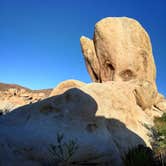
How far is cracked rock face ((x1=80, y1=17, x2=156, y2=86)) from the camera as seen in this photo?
22.5 meters

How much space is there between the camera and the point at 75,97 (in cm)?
1018

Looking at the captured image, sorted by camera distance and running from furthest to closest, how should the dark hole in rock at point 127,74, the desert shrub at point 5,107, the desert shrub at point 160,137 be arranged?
the dark hole in rock at point 127,74 < the desert shrub at point 5,107 < the desert shrub at point 160,137

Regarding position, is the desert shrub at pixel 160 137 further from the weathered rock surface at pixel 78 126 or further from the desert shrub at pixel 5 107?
the desert shrub at pixel 5 107

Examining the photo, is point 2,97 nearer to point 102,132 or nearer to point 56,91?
point 56,91

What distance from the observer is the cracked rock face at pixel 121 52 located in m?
22.5

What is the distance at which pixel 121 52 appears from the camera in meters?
22.6

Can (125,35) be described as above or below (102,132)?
above

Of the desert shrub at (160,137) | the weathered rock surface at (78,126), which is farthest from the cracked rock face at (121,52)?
the weathered rock surface at (78,126)

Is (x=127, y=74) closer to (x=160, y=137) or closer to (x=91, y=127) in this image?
(x=160, y=137)

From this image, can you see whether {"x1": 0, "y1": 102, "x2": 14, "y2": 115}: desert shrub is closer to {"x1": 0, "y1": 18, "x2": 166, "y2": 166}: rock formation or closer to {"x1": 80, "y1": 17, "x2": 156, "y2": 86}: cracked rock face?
{"x1": 80, "y1": 17, "x2": 156, "y2": 86}: cracked rock face

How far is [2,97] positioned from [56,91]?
852cm

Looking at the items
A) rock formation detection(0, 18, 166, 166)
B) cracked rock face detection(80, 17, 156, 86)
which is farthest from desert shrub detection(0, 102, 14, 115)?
rock formation detection(0, 18, 166, 166)

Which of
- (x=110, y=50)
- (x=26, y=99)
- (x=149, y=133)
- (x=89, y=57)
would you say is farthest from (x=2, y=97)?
(x=149, y=133)

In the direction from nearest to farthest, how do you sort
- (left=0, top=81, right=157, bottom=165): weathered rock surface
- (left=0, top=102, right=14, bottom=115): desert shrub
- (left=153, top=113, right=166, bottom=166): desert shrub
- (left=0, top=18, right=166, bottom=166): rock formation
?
(left=0, top=18, right=166, bottom=166): rock formation, (left=0, top=81, right=157, bottom=165): weathered rock surface, (left=153, top=113, right=166, bottom=166): desert shrub, (left=0, top=102, right=14, bottom=115): desert shrub
